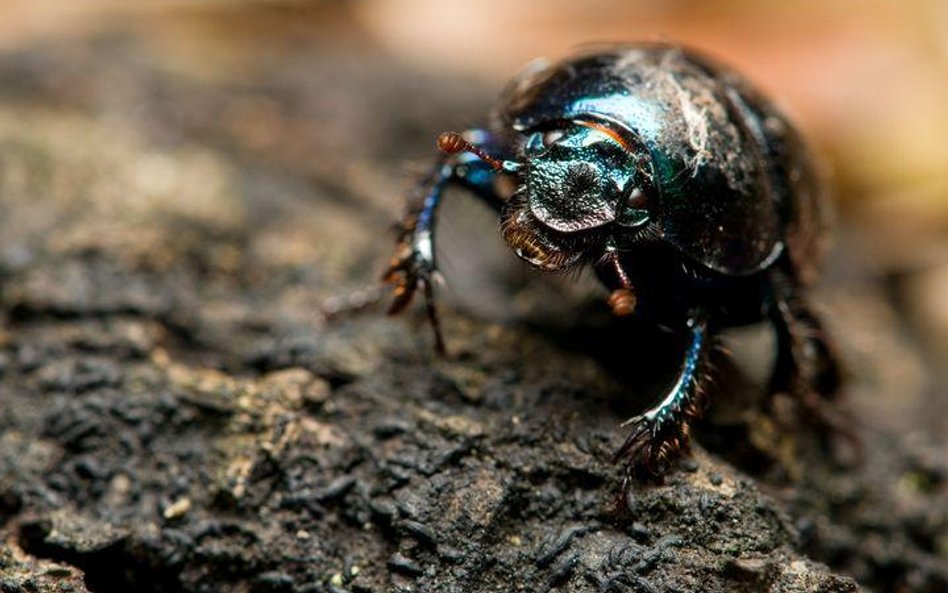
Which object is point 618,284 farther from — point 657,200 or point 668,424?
point 668,424

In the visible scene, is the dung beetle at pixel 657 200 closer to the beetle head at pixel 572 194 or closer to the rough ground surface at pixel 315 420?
the beetle head at pixel 572 194

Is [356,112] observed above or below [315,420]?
above

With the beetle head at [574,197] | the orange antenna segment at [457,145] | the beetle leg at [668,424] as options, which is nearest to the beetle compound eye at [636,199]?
the beetle head at [574,197]

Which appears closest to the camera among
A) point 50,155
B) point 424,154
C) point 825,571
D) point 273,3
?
point 825,571

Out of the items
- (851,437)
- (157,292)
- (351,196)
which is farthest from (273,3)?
(851,437)

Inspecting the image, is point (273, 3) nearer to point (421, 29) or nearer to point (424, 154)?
point (421, 29)

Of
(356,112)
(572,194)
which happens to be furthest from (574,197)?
(356,112)
